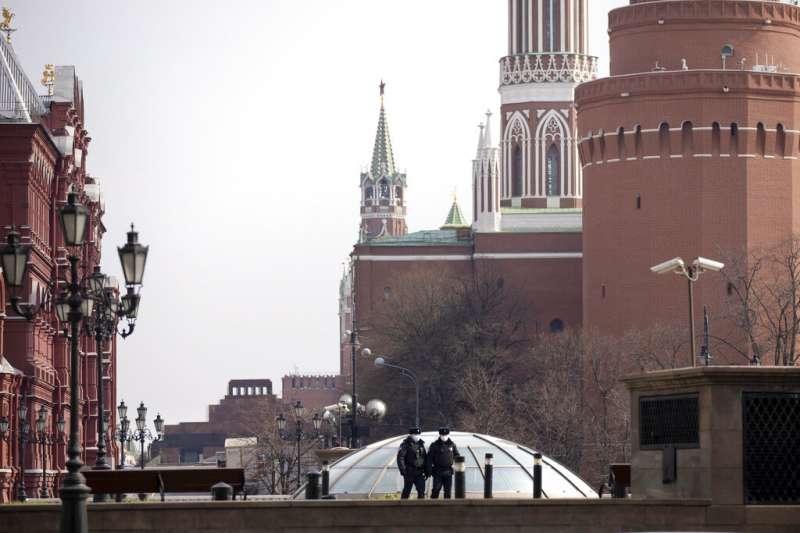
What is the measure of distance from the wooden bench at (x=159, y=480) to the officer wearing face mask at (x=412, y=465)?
2421mm

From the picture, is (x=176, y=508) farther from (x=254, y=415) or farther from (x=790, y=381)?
(x=254, y=415)

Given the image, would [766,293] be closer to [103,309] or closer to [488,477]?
[103,309]

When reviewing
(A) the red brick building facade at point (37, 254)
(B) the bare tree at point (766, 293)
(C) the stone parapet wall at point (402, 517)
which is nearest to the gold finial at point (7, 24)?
(A) the red brick building facade at point (37, 254)

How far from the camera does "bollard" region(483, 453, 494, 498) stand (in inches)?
1364

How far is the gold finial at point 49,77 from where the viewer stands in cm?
8888

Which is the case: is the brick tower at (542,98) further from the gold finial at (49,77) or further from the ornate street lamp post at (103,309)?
the ornate street lamp post at (103,309)

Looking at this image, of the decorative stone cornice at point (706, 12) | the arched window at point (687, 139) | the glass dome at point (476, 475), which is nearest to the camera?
the glass dome at point (476, 475)

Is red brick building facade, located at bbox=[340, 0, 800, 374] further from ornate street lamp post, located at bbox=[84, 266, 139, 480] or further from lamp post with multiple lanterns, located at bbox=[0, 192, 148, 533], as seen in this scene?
lamp post with multiple lanterns, located at bbox=[0, 192, 148, 533]

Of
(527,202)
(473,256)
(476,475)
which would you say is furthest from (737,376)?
(527,202)

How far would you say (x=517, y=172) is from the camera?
458ft

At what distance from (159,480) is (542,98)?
105631 mm

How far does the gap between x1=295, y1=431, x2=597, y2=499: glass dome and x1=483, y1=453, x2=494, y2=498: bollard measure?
1.78 feet

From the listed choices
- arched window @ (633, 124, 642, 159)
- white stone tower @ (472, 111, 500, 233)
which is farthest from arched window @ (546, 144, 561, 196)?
arched window @ (633, 124, 642, 159)

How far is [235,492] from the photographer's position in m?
36.3
